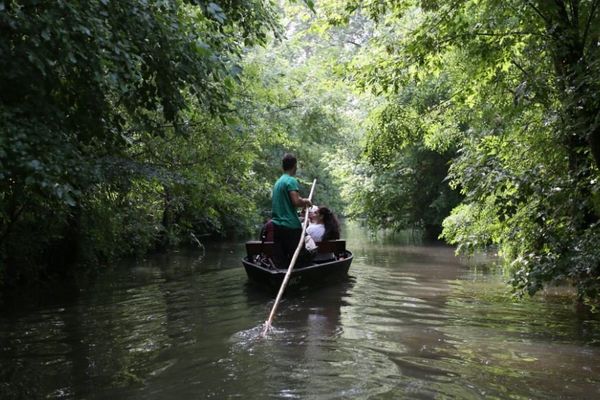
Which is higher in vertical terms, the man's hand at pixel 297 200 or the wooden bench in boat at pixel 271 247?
the man's hand at pixel 297 200

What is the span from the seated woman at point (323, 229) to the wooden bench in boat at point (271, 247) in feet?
0.35

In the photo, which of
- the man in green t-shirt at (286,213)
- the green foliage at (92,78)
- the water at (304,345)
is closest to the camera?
the green foliage at (92,78)

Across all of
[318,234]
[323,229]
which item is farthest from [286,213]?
[323,229]

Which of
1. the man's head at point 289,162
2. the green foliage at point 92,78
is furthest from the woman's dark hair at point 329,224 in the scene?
the green foliage at point 92,78

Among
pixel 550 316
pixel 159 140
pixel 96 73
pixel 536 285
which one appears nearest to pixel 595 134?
pixel 536 285

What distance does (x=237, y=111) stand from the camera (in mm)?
8234

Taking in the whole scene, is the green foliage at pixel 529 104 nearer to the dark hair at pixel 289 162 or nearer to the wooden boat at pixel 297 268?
the dark hair at pixel 289 162

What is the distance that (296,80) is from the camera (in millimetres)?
17938

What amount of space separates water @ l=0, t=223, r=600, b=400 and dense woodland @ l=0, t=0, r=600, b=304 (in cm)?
79

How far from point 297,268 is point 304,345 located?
10.6ft

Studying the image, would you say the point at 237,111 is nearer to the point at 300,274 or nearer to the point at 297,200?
the point at 297,200

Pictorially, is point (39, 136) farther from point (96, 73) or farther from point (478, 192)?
point (478, 192)

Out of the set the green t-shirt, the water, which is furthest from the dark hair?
the water

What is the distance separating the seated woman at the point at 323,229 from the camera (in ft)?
33.7
